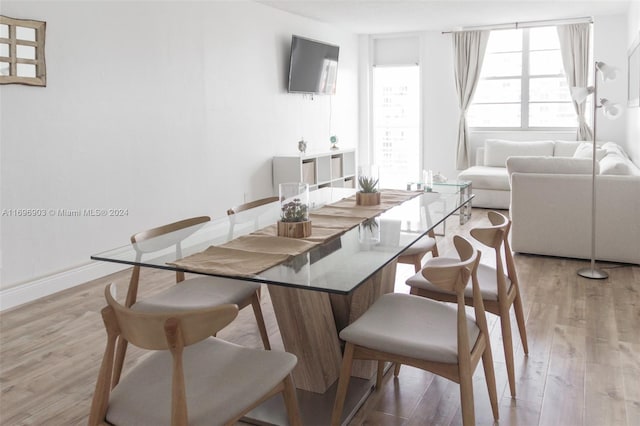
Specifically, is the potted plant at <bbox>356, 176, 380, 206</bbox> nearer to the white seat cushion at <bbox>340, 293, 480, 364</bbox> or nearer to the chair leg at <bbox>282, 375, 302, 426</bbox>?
the white seat cushion at <bbox>340, 293, 480, 364</bbox>

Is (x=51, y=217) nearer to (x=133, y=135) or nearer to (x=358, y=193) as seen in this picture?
(x=133, y=135)

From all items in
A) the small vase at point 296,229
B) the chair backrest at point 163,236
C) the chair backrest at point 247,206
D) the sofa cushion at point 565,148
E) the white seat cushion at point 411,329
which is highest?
the sofa cushion at point 565,148

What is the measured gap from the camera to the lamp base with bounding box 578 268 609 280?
411 centimetres

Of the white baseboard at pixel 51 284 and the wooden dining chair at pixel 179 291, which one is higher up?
the wooden dining chair at pixel 179 291

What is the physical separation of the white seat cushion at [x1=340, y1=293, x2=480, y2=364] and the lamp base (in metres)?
2.41

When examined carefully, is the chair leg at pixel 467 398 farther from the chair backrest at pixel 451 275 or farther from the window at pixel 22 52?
the window at pixel 22 52

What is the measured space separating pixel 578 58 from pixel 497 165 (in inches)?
67.8

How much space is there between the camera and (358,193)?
9.95 ft

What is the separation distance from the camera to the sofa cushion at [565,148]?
23.5ft

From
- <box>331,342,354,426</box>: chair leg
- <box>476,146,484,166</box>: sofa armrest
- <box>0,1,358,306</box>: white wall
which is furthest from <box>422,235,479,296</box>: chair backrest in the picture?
<box>476,146,484,166</box>: sofa armrest

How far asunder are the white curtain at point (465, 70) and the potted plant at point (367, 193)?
17.8 feet

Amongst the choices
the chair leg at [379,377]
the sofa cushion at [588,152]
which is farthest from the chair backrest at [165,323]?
the sofa cushion at [588,152]

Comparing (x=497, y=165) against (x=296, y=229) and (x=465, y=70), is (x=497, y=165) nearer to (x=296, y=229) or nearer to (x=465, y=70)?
(x=465, y=70)

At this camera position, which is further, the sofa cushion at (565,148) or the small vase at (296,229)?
the sofa cushion at (565,148)
